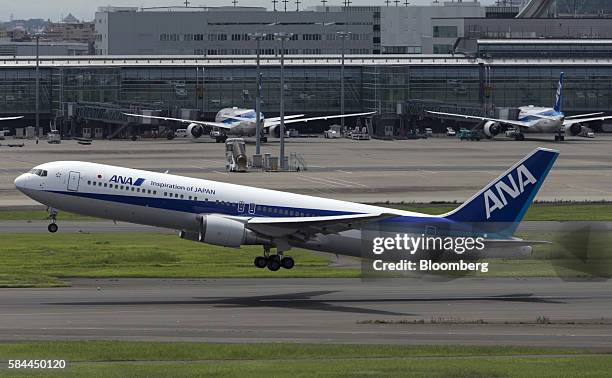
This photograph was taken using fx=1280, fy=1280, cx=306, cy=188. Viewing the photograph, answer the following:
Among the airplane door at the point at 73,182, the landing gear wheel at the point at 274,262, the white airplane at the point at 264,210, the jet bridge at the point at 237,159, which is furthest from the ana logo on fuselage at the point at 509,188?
the jet bridge at the point at 237,159

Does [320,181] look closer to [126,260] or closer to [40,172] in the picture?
[126,260]

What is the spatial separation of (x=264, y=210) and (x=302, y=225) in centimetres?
301

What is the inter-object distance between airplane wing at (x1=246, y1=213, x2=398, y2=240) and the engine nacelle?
54 centimetres

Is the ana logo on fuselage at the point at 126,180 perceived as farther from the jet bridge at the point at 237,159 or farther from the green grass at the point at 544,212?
the jet bridge at the point at 237,159

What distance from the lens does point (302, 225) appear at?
201ft

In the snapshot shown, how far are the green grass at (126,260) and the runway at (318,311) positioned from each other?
90.0 inches

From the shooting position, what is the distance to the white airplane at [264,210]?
199ft

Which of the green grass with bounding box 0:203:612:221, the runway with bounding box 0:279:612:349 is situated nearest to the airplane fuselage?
the runway with bounding box 0:279:612:349

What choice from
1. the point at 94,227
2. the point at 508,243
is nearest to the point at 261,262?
the point at 508,243

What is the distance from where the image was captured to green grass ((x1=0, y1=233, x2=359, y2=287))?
6619cm

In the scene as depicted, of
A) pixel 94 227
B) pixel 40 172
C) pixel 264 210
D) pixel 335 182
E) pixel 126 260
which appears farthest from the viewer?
pixel 335 182

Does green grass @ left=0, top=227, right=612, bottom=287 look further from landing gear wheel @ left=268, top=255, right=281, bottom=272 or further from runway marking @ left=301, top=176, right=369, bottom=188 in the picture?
runway marking @ left=301, top=176, right=369, bottom=188

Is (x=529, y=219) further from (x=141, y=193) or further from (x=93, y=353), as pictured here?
(x=93, y=353)

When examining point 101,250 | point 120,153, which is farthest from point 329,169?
point 101,250
